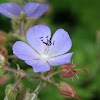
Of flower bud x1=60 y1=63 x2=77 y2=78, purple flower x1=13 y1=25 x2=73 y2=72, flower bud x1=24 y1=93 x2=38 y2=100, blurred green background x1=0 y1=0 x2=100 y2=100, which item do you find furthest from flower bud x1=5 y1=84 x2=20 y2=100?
blurred green background x1=0 y1=0 x2=100 y2=100

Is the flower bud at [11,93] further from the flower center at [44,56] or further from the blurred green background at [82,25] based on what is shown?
the blurred green background at [82,25]

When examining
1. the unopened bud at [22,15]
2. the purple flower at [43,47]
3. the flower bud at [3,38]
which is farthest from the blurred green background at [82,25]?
the purple flower at [43,47]

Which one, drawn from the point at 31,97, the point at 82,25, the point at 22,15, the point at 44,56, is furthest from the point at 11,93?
the point at 82,25

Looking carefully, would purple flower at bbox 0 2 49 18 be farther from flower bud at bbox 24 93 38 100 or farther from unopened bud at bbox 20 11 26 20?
flower bud at bbox 24 93 38 100

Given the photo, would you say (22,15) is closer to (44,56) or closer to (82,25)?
(44,56)

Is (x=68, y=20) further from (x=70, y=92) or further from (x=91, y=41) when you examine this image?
(x=70, y=92)

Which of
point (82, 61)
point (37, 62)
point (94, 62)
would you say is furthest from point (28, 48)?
point (94, 62)
